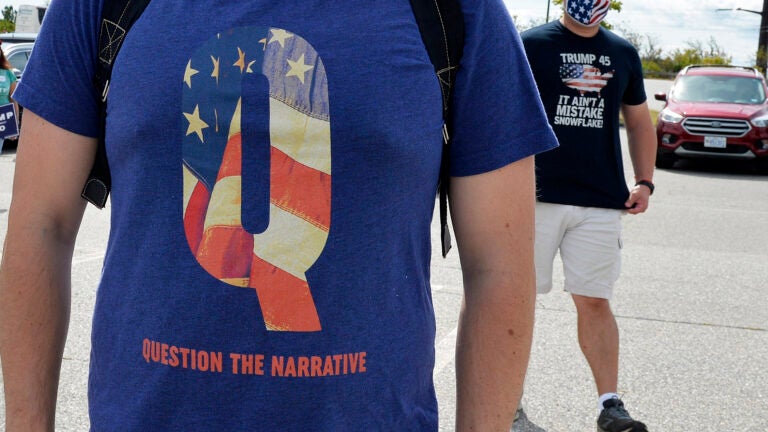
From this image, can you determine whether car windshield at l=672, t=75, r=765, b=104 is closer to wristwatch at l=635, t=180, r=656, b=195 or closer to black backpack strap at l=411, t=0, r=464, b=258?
wristwatch at l=635, t=180, r=656, b=195

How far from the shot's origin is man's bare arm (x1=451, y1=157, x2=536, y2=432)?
1.43 meters

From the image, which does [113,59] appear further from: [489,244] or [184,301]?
[489,244]

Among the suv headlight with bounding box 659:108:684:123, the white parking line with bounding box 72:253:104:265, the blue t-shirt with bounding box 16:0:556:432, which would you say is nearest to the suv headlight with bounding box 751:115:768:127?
the suv headlight with bounding box 659:108:684:123

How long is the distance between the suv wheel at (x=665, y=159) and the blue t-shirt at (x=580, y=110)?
12.3 m

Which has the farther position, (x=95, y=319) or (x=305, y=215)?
(x=95, y=319)

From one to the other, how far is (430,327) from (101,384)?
495mm

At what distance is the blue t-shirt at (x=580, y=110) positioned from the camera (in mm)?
4332

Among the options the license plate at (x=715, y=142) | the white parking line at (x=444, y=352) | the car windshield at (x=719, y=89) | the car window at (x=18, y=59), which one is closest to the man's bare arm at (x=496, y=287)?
the white parking line at (x=444, y=352)

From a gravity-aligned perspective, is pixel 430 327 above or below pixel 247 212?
below

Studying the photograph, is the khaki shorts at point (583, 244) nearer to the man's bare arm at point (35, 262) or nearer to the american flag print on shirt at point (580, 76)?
the american flag print on shirt at point (580, 76)

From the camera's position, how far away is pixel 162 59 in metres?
1.29

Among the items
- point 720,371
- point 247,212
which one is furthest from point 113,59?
point 720,371

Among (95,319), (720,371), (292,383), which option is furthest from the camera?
(720,371)

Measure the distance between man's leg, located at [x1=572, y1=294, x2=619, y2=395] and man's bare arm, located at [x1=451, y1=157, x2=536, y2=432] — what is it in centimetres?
294
